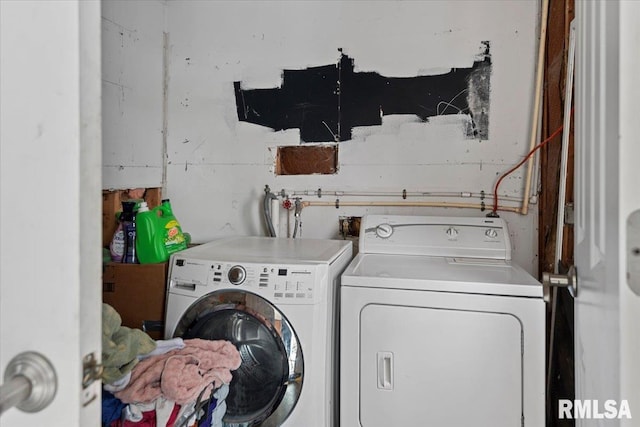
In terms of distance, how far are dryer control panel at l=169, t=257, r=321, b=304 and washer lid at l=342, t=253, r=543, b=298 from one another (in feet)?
0.49

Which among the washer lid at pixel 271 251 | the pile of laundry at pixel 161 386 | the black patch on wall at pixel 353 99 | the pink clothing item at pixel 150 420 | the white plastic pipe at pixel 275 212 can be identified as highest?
the black patch on wall at pixel 353 99

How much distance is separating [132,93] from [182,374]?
1.63 m

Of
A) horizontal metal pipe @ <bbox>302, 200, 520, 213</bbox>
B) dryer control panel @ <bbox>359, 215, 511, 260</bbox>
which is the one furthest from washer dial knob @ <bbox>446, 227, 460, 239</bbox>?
horizontal metal pipe @ <bbox>302, 200, 520, 213</bbox>

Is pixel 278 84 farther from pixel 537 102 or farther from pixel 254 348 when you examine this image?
pixel 254 348

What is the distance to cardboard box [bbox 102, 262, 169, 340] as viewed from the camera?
5.49 ft

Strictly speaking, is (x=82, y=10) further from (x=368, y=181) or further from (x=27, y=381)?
(x=368, y=181)

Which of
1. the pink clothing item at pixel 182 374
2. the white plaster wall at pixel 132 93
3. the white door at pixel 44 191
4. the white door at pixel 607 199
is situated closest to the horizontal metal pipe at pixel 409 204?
the white plaster wall at pixel 132 93

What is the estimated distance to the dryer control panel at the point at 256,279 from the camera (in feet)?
4.73

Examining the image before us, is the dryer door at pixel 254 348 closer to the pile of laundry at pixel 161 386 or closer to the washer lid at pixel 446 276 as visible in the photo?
the pile of laundry at pixel 161 386

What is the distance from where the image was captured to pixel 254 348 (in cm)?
149

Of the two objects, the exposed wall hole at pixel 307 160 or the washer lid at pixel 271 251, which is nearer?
the washer lid at pixel 271 251

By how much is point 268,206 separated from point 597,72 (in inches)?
68.3

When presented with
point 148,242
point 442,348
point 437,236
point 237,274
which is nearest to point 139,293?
point 148,242

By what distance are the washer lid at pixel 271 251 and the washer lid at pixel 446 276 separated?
136mm
